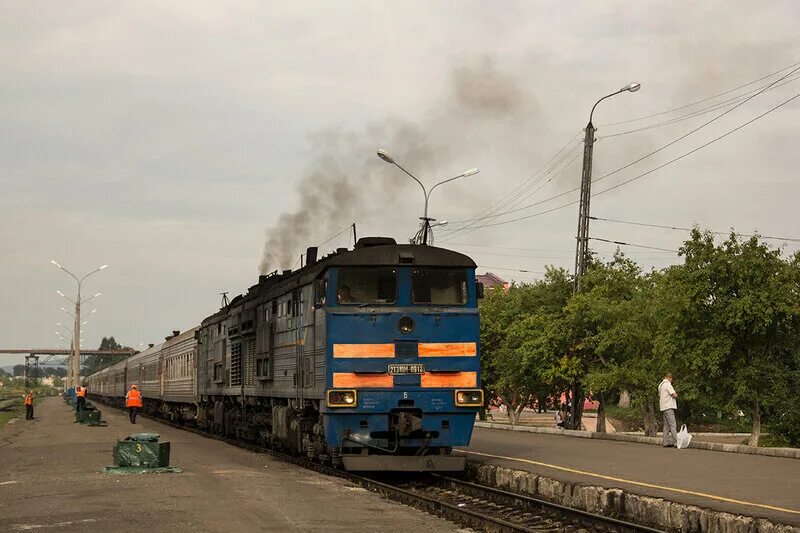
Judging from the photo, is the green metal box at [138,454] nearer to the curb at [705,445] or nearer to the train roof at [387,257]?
the train roof at [387,257]

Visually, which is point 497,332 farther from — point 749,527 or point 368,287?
point 749,527

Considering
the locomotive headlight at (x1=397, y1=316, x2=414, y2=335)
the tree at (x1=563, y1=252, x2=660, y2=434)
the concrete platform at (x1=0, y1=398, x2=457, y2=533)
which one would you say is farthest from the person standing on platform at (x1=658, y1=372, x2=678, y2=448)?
the tree at (x1=563, y1=252, x2=660, y2=434)

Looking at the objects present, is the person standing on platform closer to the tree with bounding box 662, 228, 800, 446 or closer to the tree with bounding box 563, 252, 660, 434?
the tree with bounding box 662, 228, 800, 446

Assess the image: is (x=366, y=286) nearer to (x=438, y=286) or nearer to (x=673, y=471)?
(x=438, y=286)

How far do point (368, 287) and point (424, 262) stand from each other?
1.11 metres

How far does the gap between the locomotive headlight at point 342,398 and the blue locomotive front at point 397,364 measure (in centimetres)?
2

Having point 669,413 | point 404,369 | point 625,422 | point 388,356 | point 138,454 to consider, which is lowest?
point 625,422

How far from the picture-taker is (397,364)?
18.8 m

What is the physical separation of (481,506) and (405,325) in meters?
3.91

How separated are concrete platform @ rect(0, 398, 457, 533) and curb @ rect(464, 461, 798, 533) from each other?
2.31 m

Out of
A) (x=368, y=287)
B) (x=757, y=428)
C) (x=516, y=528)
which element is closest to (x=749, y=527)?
(x=516, y=528)

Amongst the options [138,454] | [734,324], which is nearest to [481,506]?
[138,454]

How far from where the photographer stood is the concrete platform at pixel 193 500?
43.0 ft

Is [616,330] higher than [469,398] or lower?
higher
